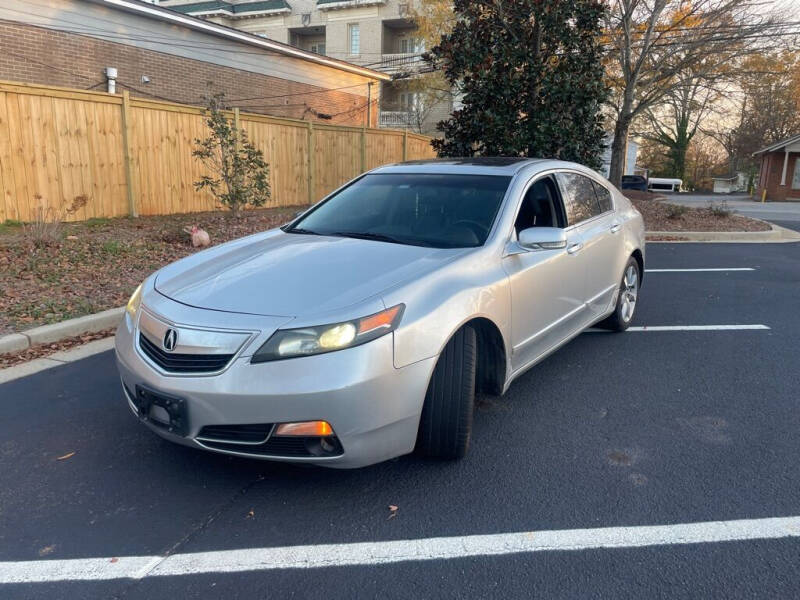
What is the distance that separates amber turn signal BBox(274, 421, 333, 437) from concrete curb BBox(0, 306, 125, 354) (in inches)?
138

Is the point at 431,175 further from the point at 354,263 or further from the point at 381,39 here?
the point at 381,39

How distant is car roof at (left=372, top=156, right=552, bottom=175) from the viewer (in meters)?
4.36

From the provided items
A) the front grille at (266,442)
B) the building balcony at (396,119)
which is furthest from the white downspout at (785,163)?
the front grille at (266,442)

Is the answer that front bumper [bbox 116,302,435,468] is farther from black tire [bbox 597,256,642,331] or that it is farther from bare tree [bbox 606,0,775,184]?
bare tree [bbox 606,0,775,184]

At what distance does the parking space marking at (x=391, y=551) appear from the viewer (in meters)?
2.50

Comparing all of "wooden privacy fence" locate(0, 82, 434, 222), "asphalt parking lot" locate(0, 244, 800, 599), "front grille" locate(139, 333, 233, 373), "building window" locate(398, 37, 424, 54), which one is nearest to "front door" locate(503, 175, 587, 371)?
"asphalt parking lot" locate(0, 244, 800, 599)

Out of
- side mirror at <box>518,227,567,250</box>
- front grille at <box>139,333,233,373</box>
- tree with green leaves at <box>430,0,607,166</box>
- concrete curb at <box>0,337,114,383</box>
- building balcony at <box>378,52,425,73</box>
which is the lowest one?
concrete curb at <box>0,337,114,383</box>

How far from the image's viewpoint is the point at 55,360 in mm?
4988

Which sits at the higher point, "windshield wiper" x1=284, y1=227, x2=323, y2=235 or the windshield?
the windshield

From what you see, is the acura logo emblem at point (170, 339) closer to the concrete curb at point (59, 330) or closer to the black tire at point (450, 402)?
the black tire at point (450, 402)

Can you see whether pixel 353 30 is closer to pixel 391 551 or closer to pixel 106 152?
pixel 106 152

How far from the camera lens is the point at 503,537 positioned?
8.93 ft

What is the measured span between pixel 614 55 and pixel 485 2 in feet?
25.7

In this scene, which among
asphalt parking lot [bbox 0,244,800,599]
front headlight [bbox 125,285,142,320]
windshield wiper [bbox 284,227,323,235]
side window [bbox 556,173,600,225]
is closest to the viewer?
asphalt parking lot [bbox 0,244,800,599]
